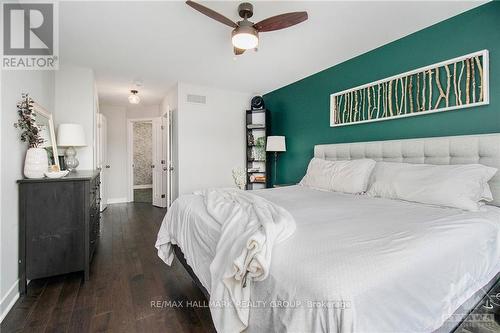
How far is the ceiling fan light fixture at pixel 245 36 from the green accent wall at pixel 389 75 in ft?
6.04

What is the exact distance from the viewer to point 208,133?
478 centimetres

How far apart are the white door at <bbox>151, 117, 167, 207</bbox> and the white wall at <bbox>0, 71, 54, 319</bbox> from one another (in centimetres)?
356

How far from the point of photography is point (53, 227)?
222 centimetres

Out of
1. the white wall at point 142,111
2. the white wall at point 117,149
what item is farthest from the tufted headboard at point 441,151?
the white wall at point 117,149

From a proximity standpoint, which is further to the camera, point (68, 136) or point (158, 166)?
point (158, 166)

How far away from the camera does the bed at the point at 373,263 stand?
0.84m

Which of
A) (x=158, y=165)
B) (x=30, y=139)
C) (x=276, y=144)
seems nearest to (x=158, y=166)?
(x=158, y=165)

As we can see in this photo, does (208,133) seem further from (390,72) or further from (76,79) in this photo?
(390,72)

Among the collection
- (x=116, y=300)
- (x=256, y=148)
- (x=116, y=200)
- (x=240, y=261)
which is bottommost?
(x=116, y=300)

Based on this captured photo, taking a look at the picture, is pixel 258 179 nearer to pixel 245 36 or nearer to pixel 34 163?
pixel 245 36

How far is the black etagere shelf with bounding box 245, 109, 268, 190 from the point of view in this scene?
16.4ft

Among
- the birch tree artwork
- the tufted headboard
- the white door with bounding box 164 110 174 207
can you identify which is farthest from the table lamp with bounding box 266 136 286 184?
the white door with bounding box 164 110 174 207

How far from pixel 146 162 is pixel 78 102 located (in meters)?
4.88

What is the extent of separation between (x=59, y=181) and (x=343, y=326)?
2.59 m
